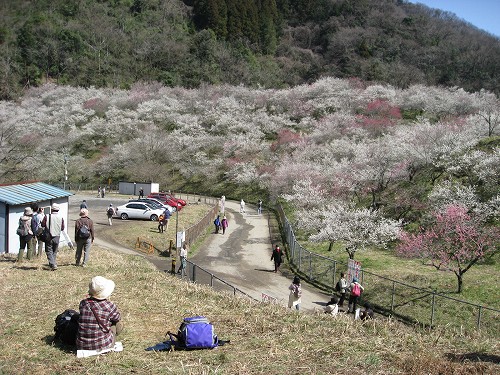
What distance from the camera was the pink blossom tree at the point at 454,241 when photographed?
800 inches

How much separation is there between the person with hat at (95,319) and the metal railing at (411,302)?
10889 millimetres

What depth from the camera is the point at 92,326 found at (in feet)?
20.9

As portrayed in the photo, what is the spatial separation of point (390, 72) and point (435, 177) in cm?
5091

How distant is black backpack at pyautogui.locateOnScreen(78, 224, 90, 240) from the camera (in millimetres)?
11609

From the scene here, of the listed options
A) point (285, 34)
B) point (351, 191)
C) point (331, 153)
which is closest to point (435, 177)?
point (351, 191)

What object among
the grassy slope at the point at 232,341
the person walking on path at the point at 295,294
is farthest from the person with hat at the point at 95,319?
the person walking on path at the point at 295,294

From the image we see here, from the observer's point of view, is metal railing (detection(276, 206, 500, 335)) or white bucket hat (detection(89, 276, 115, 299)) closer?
white bucket hat (detection(89, 276, 115, 299))

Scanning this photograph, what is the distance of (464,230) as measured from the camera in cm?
2073

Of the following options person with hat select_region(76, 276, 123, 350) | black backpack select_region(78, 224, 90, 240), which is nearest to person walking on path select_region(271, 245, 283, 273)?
black backpack select_region(78, 224, 90, 240)

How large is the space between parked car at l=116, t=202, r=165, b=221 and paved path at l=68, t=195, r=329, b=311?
219 cm

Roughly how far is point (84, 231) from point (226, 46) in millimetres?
87169

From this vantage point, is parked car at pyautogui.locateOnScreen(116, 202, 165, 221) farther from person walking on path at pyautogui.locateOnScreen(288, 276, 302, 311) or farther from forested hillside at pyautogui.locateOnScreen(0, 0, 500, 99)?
forested hillside at pyautogui.locateOnScreen(0, 0, 500, 99)

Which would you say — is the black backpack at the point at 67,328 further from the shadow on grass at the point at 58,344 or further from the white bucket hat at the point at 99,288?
the white bucket hat at the point at 99,288

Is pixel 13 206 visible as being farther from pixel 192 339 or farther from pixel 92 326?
pixel 192 339
